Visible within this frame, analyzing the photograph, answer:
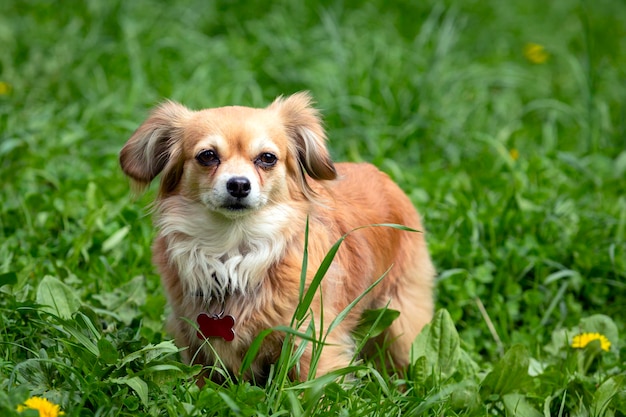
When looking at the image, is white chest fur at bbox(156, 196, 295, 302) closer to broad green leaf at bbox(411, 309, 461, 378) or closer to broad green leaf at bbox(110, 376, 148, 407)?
broad green leaf at bbox(110, 376, 148, 407)

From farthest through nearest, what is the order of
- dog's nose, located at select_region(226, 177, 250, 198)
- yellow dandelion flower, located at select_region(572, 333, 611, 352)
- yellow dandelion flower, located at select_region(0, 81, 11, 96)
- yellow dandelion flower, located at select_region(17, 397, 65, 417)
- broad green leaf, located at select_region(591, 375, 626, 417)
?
yellow dandelion flower, located at select_region(0, 81, 11, 96), yellow dandelion flower, located at select_region(572, 333, 611, 352), broad green leaf, located at select_region(591, 375, 626, 417), dog's nose, located at select_region(226, 177, 250, 198), yellow dandelion flower, located at select_region(17, 397, 65, 417)

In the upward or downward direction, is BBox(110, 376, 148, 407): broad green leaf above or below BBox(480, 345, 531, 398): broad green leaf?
above

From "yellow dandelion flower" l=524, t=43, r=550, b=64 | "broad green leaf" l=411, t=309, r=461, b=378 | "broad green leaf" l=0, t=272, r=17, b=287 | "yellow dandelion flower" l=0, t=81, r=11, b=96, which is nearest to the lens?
"broad green leaf" l=0, t=272, r=17, b=287

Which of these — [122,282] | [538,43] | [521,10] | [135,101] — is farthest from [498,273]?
[521,10]

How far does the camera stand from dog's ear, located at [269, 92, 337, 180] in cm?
301

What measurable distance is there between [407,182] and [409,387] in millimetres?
1612

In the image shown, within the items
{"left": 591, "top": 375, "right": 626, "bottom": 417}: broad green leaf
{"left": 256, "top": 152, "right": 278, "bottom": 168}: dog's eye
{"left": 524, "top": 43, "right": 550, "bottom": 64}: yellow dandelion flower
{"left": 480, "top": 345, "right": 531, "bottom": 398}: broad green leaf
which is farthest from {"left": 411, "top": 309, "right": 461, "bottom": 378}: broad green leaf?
{"left": 524, "top": 43, "right": 550, "bottom": 64}: yellow dandelion flower

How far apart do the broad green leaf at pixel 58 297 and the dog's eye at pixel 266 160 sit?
942mm

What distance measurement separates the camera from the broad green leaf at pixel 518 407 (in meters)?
2.96

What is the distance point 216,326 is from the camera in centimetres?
279

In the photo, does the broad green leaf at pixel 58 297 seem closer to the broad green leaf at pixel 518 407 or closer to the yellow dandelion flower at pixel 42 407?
the yellow dandelion flower at pixel 42 407

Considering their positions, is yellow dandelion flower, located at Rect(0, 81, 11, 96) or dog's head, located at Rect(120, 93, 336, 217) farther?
yellow dandelion flower, located at Rect(0, 81, 11, 96)

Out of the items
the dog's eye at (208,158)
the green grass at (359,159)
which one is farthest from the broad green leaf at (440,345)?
the dog's eye at (208,158)

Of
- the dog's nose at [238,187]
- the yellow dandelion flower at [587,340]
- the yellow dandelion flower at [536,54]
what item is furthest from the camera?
the yellow dandelion flower at [536,54]
